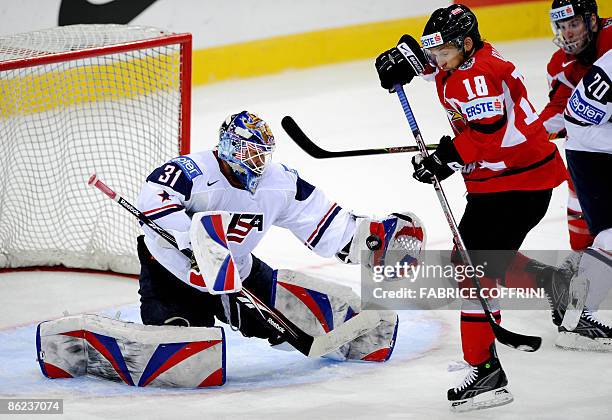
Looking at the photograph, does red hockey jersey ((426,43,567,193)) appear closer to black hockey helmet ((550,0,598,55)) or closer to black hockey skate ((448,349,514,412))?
black hockey helmet ((550,0,598,55))

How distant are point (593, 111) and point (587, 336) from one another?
2.54 feet

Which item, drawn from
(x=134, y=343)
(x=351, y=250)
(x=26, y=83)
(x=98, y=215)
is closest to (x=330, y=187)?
(x=98, y=215)

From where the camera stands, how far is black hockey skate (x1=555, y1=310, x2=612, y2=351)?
3785 millimetres

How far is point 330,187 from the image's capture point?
612cm

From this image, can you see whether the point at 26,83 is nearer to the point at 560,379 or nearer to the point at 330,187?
the point at 330,187

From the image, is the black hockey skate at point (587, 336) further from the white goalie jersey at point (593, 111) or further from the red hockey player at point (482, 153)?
the white goalie jersey at point (593, 111)

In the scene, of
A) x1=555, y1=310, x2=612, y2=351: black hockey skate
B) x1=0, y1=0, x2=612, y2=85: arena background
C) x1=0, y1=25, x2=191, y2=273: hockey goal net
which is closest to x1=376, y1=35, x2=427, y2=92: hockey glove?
x1=555, y1=310, x2=612, y2=351: black hockey skate

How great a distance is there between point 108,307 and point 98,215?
0.89m

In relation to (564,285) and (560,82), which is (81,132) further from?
(564,285)

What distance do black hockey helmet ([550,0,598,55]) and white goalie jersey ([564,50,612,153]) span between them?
0.83 feet

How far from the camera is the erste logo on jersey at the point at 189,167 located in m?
3.45

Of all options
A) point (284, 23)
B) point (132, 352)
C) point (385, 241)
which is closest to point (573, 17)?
point (385, 241)

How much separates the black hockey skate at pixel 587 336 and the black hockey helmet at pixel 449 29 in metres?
1.10

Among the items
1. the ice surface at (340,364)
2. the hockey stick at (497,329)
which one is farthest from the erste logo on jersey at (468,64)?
the ice surface at (340,364)
